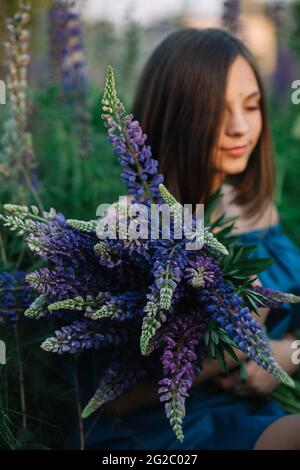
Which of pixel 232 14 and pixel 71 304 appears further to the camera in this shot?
pixel 232 14

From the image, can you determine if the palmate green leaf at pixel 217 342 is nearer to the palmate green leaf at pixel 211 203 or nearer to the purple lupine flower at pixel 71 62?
the palmate green leaf at pixel 211 203

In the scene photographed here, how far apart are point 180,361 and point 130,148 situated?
0.38 metres

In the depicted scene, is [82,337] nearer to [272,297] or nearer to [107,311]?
[107,311]

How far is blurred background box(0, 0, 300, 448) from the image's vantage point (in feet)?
4.33

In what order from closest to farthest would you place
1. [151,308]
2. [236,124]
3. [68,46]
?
1. [151,308]
2. [236,124]
3. [68,46]

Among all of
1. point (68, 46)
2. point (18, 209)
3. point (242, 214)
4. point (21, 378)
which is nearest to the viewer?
point (18, 209)

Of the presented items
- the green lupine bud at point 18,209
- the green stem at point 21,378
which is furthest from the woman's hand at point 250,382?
the green lupine bud at point 18,209

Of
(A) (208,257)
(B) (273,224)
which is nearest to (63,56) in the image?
(B) (273,224)

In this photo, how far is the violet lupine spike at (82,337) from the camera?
973mm

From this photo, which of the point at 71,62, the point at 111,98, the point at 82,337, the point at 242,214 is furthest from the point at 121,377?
the point at 71,62

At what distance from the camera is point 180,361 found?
991mm

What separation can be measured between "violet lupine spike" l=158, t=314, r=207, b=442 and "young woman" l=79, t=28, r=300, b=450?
328 millimetres

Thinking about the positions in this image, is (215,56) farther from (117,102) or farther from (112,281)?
(112,281)

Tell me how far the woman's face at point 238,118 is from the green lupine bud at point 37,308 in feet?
2.37
